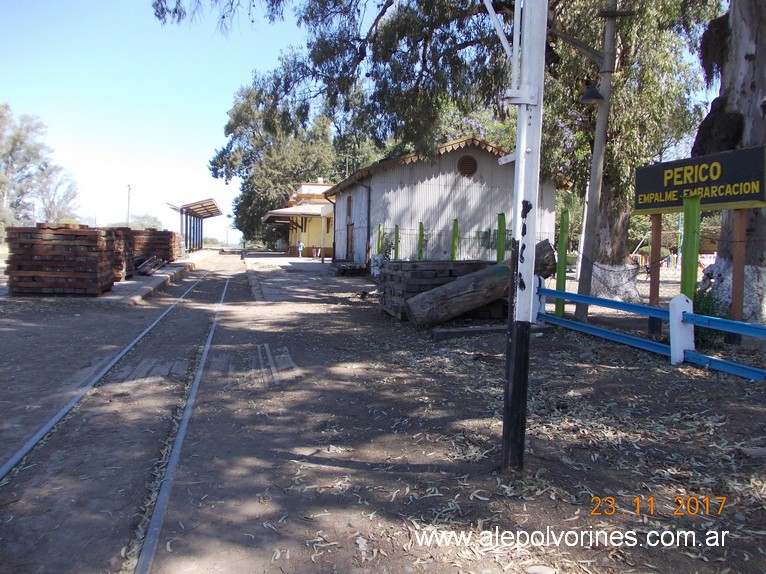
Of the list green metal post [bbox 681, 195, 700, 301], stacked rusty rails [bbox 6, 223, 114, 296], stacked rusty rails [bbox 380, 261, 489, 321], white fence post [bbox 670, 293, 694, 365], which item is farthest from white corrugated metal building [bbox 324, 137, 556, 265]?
white fence post [bbox 670, 293, 694, 365]

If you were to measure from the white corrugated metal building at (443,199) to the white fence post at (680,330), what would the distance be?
53.0ft

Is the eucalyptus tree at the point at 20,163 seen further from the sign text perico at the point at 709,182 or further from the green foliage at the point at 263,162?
the sign text perico at the point at 709,182

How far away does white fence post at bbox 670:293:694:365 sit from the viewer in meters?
6.13

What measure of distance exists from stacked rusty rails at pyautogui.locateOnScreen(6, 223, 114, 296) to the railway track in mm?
7067

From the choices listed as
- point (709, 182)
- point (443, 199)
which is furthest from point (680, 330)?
point (443, 199)

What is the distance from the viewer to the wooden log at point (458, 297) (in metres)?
9.30

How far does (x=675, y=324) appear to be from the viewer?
618 centimetres

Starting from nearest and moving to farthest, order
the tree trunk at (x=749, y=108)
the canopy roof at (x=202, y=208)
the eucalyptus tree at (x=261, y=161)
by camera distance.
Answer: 1. the tree trunk at (x=749, y=108)
2. the canopy roof at (x=202, y=208)
3. the eucalyptus tree at (x=261, y=161)

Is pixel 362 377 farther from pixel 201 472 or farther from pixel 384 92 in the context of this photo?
pixel 384 92

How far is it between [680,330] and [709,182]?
6.62 feet

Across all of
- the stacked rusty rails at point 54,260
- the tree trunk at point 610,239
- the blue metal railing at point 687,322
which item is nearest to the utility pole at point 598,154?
the blue metal railing at point 687,322

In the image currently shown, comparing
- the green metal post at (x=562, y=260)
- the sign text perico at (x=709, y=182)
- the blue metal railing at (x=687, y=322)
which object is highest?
the sign text perico at (x=709, y=182)

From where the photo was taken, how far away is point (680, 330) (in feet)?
20.3

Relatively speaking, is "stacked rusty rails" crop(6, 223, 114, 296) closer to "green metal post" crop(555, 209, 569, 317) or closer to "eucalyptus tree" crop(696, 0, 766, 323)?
"green metal post" crop(555, 209, 569, 317)
